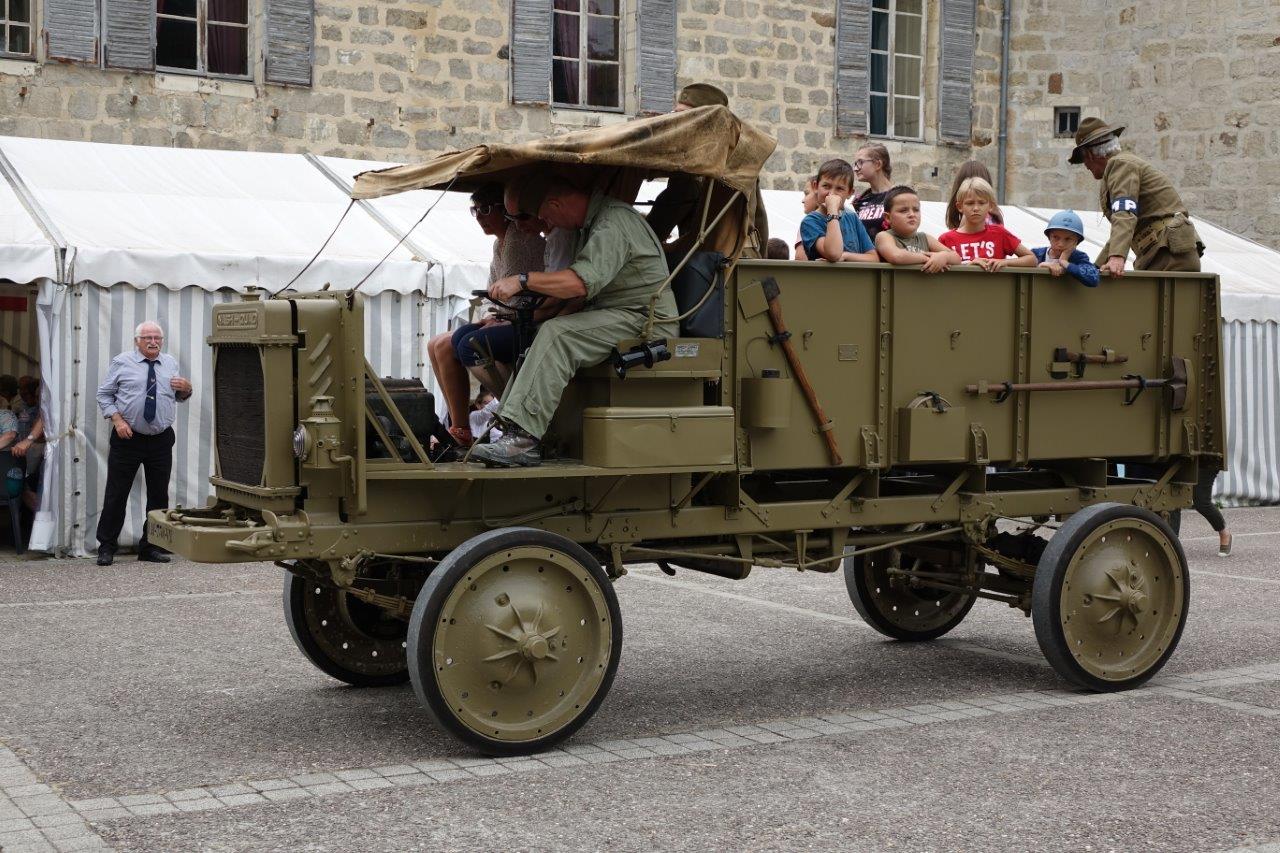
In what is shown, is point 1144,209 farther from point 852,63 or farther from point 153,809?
point 852,63

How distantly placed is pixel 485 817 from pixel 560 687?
939mm

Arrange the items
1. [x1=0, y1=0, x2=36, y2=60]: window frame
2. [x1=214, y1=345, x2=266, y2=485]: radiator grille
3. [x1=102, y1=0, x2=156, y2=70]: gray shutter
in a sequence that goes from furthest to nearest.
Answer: [x1=102, y1=0, x2=156, y2=70]: gray shutter
[x1=0, y1=0, x2=36, y2=60]: window frame
[x1=214, y1=345, x2=266, y2=485]: radiator grille

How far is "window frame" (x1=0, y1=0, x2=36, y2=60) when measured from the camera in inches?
567

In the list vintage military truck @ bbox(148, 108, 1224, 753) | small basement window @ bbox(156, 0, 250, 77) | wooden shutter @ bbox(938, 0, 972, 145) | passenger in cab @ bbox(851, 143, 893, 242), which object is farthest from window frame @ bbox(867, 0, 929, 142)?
vintage military truck @ bbox(148, 108, 1224, 753)

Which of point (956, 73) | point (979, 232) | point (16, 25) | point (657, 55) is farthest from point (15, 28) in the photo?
point (956, 73)

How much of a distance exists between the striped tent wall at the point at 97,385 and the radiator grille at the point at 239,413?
5652 millimetres

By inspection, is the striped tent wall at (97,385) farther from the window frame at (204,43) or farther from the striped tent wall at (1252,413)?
the striped tent wall at (1252,413)

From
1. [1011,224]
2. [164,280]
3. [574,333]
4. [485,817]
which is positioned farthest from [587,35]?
[485,817]

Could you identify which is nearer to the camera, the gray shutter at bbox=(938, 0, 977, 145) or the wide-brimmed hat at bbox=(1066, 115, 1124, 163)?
the wide-brimmed hat at bbox=(1066, 115, 1124, 163)

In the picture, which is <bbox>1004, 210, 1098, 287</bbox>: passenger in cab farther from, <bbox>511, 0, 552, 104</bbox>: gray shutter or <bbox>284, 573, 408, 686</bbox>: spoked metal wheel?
<bbox>511, 0, 552, 104</bbox>: gray shutter

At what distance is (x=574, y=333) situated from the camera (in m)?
6.13

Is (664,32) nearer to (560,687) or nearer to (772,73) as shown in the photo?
(772,73)

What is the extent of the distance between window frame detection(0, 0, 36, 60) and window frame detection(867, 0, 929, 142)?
9.57m

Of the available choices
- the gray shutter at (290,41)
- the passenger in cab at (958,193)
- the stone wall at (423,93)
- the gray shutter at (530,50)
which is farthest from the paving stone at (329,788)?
the gray shutter at (530,50)
